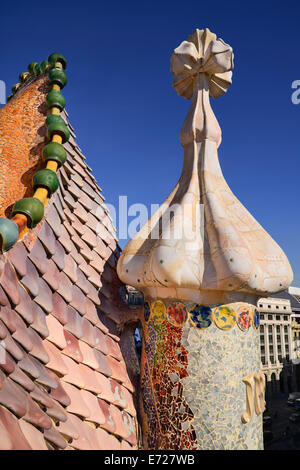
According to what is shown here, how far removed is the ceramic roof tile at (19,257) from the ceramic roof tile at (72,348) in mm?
753

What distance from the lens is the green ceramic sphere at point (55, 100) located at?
166 inches

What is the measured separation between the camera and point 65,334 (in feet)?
11.1

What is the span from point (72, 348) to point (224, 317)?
1445mm

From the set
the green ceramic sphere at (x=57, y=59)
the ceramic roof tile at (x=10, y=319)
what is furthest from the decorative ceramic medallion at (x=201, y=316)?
the green ceramic sphere at (x=57, y=59)

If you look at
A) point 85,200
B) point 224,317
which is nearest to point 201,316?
point 224,317

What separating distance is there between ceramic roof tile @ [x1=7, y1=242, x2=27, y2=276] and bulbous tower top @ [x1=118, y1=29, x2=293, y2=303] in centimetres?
117

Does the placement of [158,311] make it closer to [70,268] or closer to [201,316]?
[201,316]

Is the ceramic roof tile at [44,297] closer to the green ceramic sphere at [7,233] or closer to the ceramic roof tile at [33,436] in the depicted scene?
the green ceramic sphere at [7,233]

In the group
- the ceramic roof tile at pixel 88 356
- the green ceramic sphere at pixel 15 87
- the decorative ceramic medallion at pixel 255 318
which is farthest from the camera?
the green ceramic sphere at pixel 15 87

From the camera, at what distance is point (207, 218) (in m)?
3.84

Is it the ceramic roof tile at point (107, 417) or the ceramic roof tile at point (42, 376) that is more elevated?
the ceramic roof tile at point (42, 376)

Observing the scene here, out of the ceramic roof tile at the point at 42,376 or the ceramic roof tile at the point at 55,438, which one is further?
the ceramic roof tile at the point at 42,376
